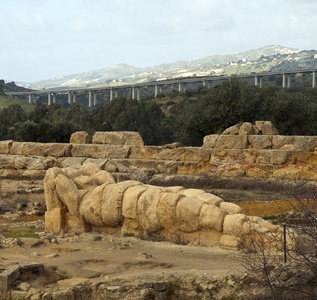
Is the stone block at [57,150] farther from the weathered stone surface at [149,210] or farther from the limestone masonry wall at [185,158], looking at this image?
the weathered stone surface at [149,210]

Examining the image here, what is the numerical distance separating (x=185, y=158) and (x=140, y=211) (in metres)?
11.9

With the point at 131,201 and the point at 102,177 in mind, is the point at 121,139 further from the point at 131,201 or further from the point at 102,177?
the point at 131,201

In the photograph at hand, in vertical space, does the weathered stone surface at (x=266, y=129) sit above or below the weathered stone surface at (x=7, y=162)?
above

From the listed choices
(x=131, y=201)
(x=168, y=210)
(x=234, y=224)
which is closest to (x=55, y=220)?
(x=131, y=201)

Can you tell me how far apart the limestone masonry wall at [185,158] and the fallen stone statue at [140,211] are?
8151mm

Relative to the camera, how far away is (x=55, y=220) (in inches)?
576

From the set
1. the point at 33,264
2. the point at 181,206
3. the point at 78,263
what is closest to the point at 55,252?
the point at 78,263

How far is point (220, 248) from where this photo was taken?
11734 millimetres

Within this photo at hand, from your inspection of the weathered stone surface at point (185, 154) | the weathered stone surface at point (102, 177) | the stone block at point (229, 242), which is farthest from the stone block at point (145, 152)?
the stone block at point (229, 242)

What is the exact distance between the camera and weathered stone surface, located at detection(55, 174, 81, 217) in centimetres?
1439

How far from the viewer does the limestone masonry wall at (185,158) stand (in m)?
22.5

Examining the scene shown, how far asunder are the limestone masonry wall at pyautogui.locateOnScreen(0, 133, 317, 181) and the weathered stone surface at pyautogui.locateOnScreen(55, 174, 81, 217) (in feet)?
27.1

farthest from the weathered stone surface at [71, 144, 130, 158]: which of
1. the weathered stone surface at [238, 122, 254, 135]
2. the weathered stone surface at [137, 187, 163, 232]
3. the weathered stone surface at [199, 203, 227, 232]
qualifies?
the weathered stone surface at [199, 203, 227, 232]

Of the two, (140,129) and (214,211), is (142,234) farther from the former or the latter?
(140,129)
